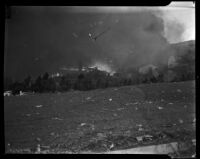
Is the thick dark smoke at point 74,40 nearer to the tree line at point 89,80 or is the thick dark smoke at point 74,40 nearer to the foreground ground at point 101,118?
the tree line at point 89,80

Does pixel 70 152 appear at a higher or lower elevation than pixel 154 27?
lower

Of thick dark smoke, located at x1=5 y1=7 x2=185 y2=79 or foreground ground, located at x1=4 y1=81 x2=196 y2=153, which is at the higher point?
thick dark smoke, located at x1=5 y1=7 x2=185 y2=79

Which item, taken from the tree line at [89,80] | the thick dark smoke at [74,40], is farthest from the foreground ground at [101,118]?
the thick dark smoke at [74,40]

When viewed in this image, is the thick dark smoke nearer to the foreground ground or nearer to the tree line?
the tree line

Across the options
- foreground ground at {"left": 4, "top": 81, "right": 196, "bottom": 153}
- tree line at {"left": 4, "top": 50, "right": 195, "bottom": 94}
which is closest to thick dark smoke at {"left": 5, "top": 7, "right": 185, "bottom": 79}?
tree line at {"left": 4, "top": 50, "right": 195, "bottom": 94}

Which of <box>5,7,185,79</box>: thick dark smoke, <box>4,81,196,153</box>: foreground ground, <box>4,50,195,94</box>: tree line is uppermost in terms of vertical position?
<box>5,7,185,79</box>: thick dark smoke

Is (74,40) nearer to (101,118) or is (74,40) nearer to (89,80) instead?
(89,80)
